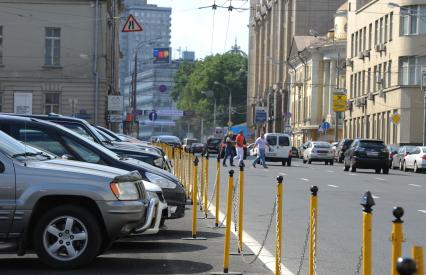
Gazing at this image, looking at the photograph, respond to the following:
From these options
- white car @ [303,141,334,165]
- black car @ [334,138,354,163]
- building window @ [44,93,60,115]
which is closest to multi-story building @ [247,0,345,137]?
black car @ [334,138,354,163]

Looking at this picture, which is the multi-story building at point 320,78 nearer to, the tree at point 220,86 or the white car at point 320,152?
the white car at point 320,152

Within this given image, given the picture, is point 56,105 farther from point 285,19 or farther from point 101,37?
point 285,19

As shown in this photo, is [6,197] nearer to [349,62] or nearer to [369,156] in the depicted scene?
[369,156]

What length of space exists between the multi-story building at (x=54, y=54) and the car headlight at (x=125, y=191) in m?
52.1

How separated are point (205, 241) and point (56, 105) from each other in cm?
5074

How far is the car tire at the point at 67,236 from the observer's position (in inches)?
390

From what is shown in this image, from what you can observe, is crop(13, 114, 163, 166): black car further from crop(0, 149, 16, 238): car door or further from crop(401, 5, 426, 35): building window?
crop(401, 5, 426, 35): building window

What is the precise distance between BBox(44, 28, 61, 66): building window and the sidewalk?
50.5 m

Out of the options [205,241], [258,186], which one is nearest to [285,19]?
[258,186]

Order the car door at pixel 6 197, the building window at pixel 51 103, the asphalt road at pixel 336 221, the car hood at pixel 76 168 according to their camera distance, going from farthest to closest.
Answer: the building window at pixel 51 103 → the asphalt road at pixel 336 221 → the car hood at pixel 76 168 → the car door at pixel 6 197

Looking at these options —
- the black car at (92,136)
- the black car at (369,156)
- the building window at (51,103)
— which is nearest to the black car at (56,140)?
the black car at (92,136)

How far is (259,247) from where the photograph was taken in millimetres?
12453

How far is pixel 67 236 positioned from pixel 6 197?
2.39ft

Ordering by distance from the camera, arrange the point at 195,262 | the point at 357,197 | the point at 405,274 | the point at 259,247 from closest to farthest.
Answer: the point at 405,274 < the point at 195,262 < the point at 259,247 < the point at 357,197
